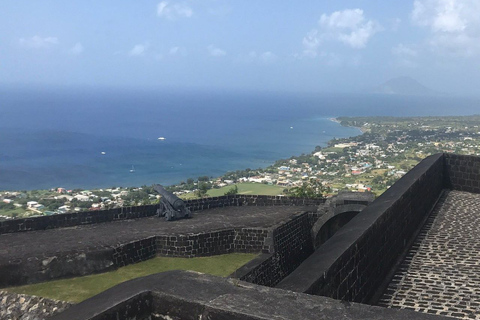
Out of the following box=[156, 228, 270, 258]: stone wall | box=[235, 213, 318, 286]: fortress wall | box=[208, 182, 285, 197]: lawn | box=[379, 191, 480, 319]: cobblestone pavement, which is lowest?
box=[208, 182, 285, 197]: lawn

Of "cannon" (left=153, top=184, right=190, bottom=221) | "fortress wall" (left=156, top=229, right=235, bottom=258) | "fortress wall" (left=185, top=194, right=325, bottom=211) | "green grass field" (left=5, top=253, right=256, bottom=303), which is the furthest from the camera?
"fortress wall" (left=185, top=194, right=325, bottom=211)

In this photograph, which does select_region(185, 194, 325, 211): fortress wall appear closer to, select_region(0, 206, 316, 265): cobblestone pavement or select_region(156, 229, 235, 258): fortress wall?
select_region(0, 206, 316, 265): cobblestone pavement

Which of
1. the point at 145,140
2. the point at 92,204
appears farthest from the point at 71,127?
the point at 92,204

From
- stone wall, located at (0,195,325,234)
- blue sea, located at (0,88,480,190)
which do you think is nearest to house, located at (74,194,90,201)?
blue sea, located at (0,88,480,190)

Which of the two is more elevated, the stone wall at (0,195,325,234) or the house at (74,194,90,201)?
the stone wall at (0,195,325,234)

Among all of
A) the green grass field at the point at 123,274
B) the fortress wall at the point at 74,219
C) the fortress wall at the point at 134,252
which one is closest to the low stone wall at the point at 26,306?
the green grass field at the point at 123,274

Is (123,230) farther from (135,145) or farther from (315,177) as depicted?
(135,145)

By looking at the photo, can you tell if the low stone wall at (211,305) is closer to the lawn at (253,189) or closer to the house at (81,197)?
the house at (81,197)
